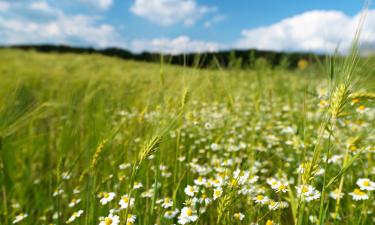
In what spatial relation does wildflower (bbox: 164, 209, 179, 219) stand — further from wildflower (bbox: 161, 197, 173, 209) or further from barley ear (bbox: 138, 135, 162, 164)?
barley ear (bbox: 138, 135, 162, 164)

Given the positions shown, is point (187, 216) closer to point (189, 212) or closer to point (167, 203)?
point (189, 212)

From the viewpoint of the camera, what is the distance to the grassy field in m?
0.96

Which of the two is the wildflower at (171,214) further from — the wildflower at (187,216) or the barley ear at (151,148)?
the barley ear at (151,148)

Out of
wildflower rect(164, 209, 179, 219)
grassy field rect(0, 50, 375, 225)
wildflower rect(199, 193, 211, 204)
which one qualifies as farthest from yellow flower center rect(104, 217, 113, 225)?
wildflower rect(199, 193, 211, 204)

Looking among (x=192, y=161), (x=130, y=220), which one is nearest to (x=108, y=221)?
(x=130, y=220)

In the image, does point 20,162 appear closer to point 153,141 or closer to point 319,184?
point 153,141

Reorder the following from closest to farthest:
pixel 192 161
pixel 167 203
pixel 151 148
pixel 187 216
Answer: pixel 151 148, pixel 187 216, pixel 167 203, pixel 192 161

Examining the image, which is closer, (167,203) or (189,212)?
(189,212)

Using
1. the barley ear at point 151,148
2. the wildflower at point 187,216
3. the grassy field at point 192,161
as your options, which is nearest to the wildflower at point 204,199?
the grassy field at point 192,161

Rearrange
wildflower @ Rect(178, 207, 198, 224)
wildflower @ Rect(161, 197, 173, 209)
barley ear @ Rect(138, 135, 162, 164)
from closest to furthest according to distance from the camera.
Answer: barley ear @ Rect(138, 135, 162, 164) → wildflower @ Rect(178, 207, 198, 224) → wildflower @ Rect(161, 197, 173, 209)

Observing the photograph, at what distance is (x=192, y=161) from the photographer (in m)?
1.81

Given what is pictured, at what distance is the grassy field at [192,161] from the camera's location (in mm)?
957

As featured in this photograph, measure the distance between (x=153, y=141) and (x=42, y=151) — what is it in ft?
7.40

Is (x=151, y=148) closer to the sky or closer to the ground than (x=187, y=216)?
closer to the sky
